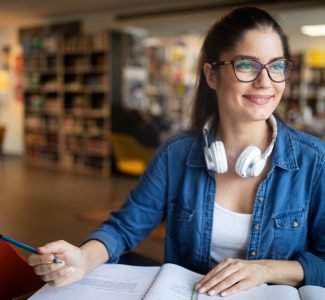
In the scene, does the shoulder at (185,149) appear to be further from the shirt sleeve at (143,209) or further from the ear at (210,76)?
the ear at (210,76)

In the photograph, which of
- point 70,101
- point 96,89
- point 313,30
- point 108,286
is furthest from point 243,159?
point 313,30

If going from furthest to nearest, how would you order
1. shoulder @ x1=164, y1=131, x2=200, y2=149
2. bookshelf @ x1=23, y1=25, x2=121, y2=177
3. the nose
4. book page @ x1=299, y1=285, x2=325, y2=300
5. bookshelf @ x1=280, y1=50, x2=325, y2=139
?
bookshelf @ x1=280, y1=50, x2=325, y2=139, bookshelf @ x1=23, y1=25, x2=121, y2=177, shoulder @ x1=164, y1=131, x2=200, y2=149, the nose, book page @ x1=299, y1=285, x2=325, y2=300

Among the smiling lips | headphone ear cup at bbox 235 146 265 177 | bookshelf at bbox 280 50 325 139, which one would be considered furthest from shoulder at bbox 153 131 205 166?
bookshelf at bbox 280 50 325 139

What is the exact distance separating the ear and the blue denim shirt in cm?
18

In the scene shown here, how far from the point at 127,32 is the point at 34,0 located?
1.63 metres

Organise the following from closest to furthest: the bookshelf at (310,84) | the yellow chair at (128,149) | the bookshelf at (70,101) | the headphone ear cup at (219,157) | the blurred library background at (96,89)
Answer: the headphone ear cup at (219,157)
the blurred library background at (96,89)
the yellow chair at (128,149)
the bookshelf at (70,101)
the bookshelf at (310,84)

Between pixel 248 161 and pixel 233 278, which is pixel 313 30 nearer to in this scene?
pixel 248 161

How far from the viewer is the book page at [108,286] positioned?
87 centimetres

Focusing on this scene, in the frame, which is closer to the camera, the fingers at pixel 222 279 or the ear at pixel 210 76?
the fingers at pixel 222 279

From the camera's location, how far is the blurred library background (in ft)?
19.5

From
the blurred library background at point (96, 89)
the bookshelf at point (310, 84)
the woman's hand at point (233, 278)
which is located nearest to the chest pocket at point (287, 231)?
the woman's hand at point (233, 278)

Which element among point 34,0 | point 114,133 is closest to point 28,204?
point 114,133

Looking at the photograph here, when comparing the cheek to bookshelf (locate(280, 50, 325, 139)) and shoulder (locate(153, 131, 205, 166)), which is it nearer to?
shoulder (locate(153, 131, 205, 166))

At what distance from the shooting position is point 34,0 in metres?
6.58
